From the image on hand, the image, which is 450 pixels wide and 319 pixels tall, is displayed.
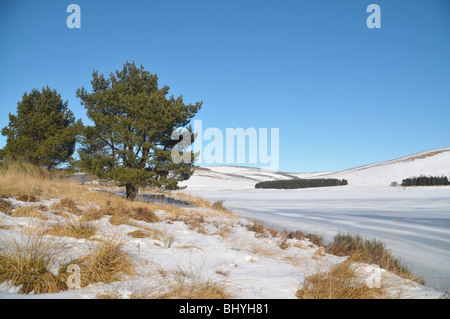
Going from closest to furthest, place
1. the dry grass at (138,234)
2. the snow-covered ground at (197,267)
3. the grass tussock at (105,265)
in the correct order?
1. the snow-covered ground at (197,267)
2. the grass tussock at (105,265)
3. the dry grass at (138,234)

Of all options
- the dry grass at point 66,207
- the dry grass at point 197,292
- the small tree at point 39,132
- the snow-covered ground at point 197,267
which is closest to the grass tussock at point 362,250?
the snow-covered ground at point 197,267

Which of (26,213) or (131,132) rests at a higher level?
(131,132)

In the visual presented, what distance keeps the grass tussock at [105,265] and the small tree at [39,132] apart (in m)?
15.3

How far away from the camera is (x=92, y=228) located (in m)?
4.50

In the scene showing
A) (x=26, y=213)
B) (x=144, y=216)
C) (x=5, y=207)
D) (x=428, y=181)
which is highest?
(x=5, y=207)

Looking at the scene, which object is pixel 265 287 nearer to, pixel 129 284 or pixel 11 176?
pixel 129 284

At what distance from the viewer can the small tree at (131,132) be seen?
37.1 ft

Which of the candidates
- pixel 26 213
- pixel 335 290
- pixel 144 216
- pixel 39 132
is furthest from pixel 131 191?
pixel 335 290

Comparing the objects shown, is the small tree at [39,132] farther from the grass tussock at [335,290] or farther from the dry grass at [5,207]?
the grass tussock at [335,290]

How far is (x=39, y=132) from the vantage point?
1628 cm

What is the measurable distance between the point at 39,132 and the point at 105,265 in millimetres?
18131

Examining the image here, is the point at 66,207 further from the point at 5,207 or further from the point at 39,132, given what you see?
the point at 39,132

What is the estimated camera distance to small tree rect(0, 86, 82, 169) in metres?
15.7
